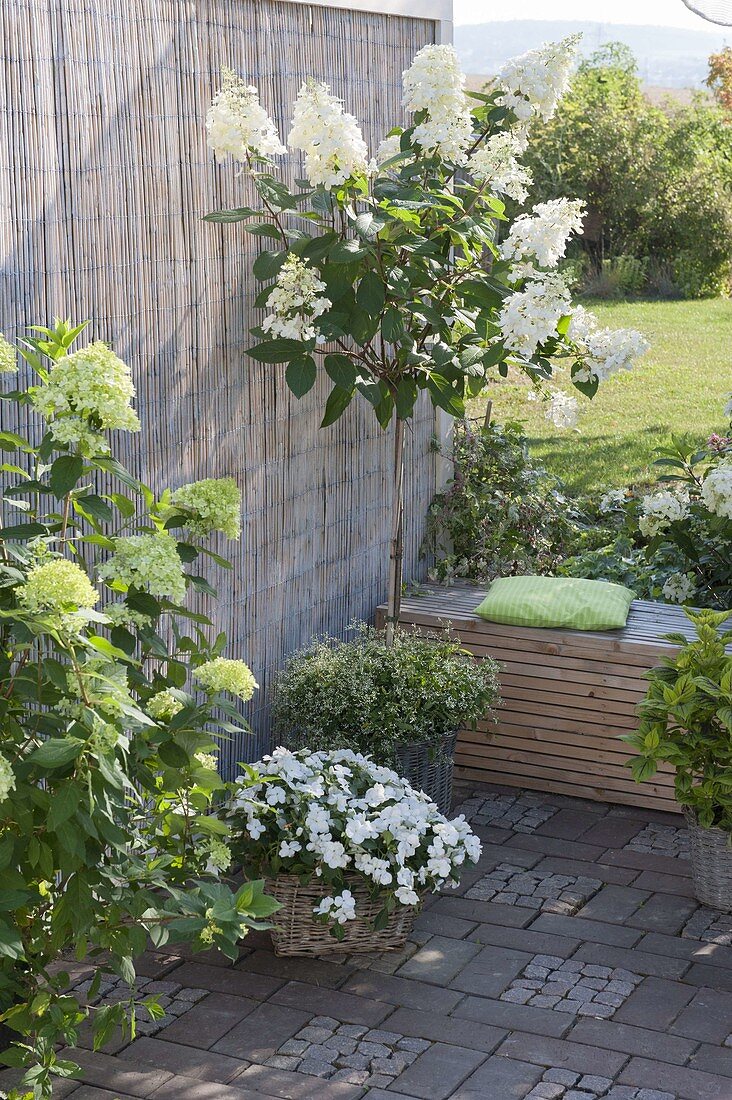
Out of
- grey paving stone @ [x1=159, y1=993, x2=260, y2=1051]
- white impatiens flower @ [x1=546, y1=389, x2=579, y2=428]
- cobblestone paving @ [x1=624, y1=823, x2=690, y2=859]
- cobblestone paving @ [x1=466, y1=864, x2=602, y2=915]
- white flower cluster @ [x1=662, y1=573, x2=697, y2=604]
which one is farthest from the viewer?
white flower cluster @ [x1=662, y1=573, x2=697, y2=604]

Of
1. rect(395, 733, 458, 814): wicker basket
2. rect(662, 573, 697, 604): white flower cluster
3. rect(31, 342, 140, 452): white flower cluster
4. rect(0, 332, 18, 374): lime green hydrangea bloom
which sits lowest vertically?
rect(395, 733, 458, 814): wicker basket

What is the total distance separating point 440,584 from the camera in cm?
494

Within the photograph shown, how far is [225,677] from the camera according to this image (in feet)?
8.94

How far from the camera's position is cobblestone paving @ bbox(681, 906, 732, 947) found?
11.1 ft

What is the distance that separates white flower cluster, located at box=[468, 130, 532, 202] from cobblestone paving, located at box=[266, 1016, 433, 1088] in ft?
7.71

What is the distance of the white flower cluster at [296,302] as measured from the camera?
3559 millimetres

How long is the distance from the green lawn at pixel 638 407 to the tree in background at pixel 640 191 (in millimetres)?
1952

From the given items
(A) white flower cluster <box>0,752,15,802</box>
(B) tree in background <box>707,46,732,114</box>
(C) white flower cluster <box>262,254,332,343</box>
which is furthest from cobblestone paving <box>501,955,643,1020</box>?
(B) tree in background <box>707,46,732,114</box>

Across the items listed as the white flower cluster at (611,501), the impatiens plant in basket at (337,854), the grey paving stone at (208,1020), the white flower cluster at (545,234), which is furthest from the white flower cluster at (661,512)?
the grey paving stone at (208,1020)

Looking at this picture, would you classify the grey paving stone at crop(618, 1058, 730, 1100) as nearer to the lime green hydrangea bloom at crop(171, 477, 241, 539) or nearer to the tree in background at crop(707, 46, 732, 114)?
the lime green hydrangea bloom at crop(171, 477, 241, 539)

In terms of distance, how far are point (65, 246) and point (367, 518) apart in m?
1.85

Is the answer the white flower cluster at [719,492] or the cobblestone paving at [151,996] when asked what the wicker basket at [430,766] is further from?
the white flower cluster at [719,492]

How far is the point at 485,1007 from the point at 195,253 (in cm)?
212

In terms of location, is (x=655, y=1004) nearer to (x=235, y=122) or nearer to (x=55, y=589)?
(x=55, y=589)
